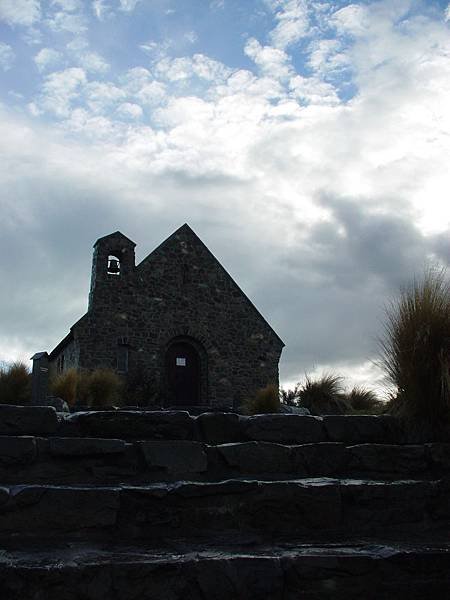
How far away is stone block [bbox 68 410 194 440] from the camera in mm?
3861

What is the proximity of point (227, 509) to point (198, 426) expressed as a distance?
79cm

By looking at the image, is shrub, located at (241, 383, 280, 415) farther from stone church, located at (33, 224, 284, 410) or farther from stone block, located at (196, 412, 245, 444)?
stone church, located at (33, 224, 284, 410)

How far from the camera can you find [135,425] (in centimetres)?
391

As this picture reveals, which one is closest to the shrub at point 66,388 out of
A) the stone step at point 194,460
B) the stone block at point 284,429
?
the stone block at point 284,429

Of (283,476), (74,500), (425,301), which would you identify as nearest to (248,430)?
(283,476)

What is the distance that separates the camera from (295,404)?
12922mm

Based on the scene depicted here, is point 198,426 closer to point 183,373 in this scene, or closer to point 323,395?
point 323,395

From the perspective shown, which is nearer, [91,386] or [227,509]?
[227,509]

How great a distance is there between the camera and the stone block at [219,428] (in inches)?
158

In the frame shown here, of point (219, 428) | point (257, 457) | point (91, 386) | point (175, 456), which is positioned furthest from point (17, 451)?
point (91, 386)

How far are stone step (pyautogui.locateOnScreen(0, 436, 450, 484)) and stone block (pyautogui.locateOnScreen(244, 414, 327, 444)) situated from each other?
199 millimetres

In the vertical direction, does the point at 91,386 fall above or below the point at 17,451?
above

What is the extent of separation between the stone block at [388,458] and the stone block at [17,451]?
1909 mm

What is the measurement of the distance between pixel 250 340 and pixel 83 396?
31.2ft
